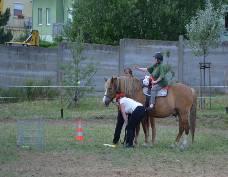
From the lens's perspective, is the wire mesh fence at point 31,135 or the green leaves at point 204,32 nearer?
the wire mesh fence at point 31,135

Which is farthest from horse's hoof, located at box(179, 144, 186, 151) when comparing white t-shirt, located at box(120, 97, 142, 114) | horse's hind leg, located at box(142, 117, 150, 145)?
white t-shirt, located at box(120, 97, 142, 114)

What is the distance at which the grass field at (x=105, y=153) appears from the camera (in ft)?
39.1

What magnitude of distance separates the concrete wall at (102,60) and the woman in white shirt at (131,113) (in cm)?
1298

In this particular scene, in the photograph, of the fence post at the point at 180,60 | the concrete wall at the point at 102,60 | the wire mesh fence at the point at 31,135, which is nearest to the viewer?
the wire mesh fence at the point at 31,135

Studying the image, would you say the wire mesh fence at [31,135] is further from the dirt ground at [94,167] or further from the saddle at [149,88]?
the saddle at [149,88]

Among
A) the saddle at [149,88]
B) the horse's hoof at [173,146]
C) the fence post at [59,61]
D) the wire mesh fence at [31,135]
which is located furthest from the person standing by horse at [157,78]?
the fence post at [59,61]

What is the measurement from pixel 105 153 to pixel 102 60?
14.9 meters

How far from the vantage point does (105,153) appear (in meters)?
14.2

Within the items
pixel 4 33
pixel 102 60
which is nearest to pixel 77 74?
pixel 102 60

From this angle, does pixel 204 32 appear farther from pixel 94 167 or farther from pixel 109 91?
pixel 94 167

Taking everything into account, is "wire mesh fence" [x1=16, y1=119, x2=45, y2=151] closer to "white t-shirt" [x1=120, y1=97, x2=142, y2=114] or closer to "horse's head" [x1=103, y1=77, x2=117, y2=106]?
"horse's head" [x1=103, y1=77, x2=117, y2=106]

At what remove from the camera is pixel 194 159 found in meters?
13.6

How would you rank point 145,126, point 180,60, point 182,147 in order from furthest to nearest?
point 180,60 → point 145,126 → point 182,147

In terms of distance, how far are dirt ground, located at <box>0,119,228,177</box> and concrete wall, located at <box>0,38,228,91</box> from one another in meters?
14.6
